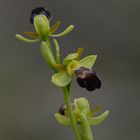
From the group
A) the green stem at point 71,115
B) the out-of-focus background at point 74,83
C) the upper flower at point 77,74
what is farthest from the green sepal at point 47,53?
the out-of-focus background at point 74,83

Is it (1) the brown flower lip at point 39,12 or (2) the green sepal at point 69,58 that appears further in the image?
(1) the brown flower lip at point 39,12

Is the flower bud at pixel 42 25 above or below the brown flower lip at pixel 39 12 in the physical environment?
below

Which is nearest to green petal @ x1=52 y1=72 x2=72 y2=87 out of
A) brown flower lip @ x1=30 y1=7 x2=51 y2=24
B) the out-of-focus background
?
brown flower lip @ x1=30 y1=7 x2=51 y2=24

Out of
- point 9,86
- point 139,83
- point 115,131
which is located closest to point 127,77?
point 139,83

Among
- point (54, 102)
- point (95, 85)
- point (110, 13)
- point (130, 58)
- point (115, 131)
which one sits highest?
point (110, 13)

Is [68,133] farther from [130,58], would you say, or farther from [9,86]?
[130,58]

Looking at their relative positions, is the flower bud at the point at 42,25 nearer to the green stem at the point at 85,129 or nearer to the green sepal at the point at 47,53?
the green sepal at the point at 47,53

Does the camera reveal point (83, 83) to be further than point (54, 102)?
No
